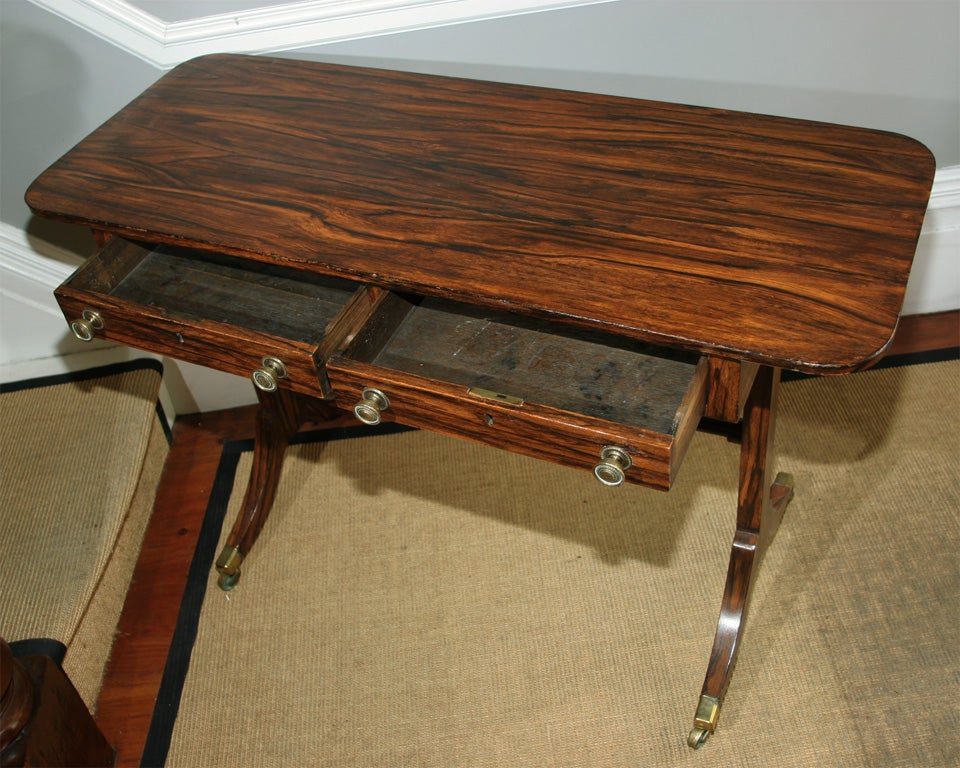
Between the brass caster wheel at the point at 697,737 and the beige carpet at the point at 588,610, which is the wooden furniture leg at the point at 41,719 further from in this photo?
the brass caster wheel at the point at 697,737

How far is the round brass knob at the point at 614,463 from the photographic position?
3.58ft

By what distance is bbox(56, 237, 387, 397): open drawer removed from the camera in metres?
1.24

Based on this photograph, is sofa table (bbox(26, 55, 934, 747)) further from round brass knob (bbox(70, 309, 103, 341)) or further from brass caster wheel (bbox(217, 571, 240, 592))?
brass caster wheel (bbox(217, 571, 240, 592))

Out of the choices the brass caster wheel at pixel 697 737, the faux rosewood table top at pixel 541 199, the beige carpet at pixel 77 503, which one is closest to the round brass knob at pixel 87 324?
the faux rosewood table top at pixel 541 199

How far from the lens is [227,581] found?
73.4 inches

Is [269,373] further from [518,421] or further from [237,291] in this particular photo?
[518,421]

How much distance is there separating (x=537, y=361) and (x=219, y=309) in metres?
0.45

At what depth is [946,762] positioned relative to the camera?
1491mm

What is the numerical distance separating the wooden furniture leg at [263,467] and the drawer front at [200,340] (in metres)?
0.50

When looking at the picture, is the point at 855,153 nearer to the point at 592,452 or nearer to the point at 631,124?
Answer: the point at 631,124

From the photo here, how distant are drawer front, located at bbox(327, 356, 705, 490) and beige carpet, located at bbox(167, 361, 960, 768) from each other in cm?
64

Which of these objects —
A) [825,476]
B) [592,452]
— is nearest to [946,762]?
[825,476]

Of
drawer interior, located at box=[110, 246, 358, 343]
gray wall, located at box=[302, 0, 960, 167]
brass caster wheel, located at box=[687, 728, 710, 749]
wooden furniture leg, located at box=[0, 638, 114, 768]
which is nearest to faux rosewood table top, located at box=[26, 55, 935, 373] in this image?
drawer interior, located at box=[110, 246, 358, 343]

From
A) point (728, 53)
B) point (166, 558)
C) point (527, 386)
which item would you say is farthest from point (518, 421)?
point (166, 558)
